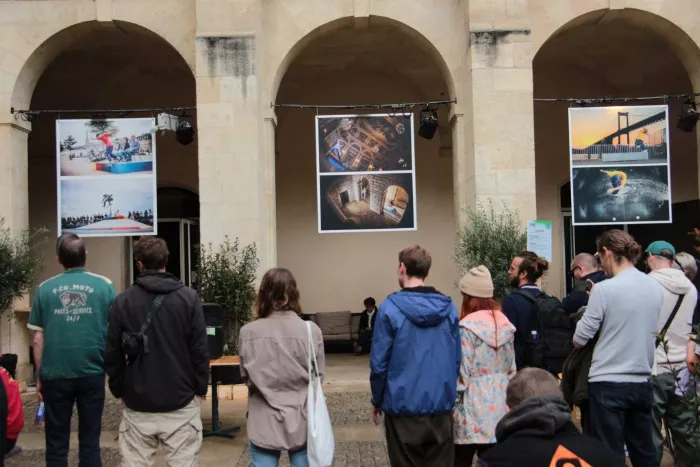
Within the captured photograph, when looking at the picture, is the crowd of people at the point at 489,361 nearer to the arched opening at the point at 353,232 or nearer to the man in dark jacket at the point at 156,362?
the man in dark jacket at the point at 156,362

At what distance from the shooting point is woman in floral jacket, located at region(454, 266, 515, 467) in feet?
13.2

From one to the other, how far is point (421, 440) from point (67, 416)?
7.83ft

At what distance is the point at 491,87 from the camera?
9.78 meters

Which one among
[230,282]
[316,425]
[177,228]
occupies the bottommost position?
[316,425]

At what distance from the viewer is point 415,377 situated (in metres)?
3.85

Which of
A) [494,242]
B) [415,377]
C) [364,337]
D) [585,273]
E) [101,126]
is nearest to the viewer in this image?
[415,377]

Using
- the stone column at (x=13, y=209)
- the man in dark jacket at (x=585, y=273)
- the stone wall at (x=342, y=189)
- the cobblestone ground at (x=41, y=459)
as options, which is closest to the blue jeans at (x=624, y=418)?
the man in dark jacket at (x=585, y=273)

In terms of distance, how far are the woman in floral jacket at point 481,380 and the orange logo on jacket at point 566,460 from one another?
191 cm

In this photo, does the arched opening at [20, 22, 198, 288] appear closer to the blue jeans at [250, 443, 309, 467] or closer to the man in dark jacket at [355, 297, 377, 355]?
the man in dark jacket at [355, 297, 377, 355]

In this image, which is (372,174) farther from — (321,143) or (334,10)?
(334,10)

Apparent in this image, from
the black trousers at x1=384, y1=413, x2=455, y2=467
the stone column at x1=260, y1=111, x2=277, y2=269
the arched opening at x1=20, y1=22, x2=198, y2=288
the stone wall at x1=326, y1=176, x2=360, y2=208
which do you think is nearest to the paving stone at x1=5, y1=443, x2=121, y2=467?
the black trousers at x1=384, y1=413, x2=455, y2=467

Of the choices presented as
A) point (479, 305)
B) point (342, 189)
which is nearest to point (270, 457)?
point (479, 305)

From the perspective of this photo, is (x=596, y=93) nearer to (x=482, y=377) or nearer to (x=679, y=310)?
(x=679, y=310)

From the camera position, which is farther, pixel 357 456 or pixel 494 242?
pixel 494 242
